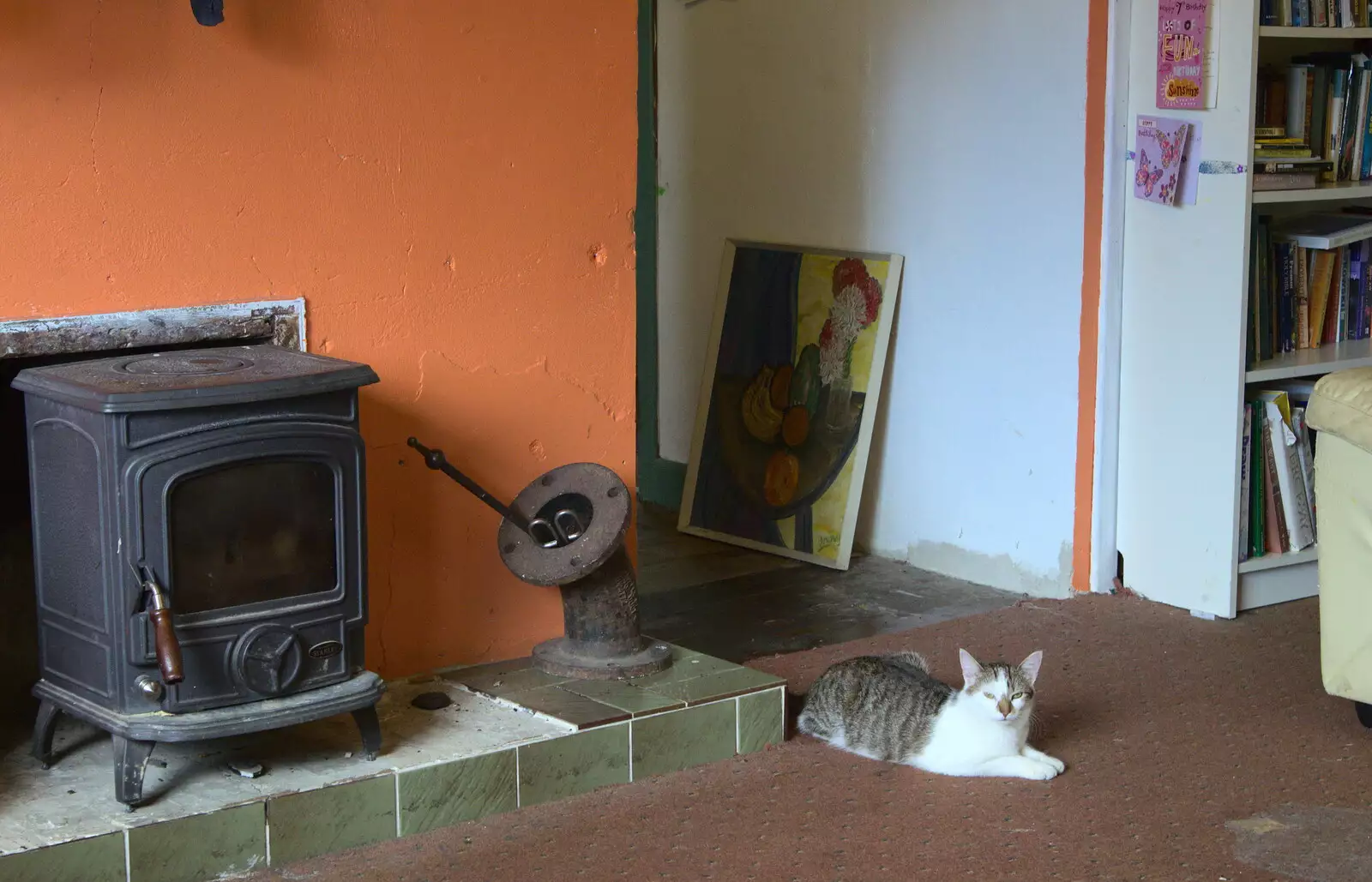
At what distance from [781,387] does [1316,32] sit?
1805 mm

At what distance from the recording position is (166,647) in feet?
8.00

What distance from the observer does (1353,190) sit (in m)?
4.08

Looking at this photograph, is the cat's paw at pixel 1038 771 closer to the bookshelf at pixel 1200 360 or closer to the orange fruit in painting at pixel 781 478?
the bookshelf at pixel 1200 360

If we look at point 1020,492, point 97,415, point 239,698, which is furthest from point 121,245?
point 1020,492

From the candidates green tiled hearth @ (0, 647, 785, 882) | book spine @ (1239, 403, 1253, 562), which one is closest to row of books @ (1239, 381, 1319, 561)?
book spine @ (1239, 403, 1253, 562)

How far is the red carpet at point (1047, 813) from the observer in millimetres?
2613

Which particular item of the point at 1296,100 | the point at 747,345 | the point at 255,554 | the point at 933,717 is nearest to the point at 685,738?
the point at 933,717

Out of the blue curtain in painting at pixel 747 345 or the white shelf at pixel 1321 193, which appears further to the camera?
the blue curtain in painting at pixel 747 345

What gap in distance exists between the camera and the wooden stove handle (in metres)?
2.44

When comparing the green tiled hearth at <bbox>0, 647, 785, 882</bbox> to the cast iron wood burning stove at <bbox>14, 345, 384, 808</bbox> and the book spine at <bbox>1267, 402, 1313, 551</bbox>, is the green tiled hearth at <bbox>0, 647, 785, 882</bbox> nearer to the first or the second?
the cast iron wood burning stove at <bbox>14, 345, 384, 808</bbox>

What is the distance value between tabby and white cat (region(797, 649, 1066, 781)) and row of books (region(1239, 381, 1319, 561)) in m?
1.24

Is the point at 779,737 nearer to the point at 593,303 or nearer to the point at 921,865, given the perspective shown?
the point at 921,865

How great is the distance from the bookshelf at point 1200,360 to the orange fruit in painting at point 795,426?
1.01 metres

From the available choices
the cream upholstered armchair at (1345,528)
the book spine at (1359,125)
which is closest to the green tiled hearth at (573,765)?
the cream upholstered armchair at (1345,528)
